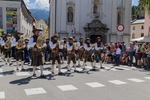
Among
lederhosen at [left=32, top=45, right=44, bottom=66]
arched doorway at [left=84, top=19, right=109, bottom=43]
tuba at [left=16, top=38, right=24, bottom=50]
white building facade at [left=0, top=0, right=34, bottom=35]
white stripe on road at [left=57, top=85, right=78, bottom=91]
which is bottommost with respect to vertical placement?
white stripe on road at [left=57, top=85, right=78, bottom=91]

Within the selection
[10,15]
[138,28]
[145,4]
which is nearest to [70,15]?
[145,4]

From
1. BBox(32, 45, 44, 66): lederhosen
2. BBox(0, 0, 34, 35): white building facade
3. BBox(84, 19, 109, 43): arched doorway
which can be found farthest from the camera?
BBox(0, 0, 34, 35): white building facade

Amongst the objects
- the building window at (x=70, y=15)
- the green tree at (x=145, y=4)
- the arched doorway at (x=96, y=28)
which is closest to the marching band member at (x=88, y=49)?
the green tree at (x=145, y=4)

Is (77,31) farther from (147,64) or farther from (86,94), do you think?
(86,94)

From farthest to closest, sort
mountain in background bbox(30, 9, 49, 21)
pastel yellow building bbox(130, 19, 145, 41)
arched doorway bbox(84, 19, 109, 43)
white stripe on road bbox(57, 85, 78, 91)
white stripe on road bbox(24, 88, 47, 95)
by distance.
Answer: mountain in background bbox(30, 9, 49, 21) < pastel yellow building bbox(130, 19, 145, 41) < arched doorway bbox(84, 19, 109, 43) < white stripe on road bbox(57, 85, 78, 91) < white stripe on road bbox(24, 88, 47, 95)

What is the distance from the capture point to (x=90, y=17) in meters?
31.7

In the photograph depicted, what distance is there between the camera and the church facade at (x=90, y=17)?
101 ft

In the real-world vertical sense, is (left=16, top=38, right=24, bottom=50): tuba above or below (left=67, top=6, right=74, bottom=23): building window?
below

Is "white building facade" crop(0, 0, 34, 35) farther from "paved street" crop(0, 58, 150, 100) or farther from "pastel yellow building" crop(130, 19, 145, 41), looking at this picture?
"paved street" crop(0, 58, 150, 100)

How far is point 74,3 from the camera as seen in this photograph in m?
30.9

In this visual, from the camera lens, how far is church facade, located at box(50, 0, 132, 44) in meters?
30.8

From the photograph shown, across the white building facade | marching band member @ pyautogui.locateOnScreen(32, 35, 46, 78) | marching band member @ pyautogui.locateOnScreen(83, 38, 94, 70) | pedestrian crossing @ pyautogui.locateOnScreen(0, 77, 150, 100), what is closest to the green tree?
marching band member @ pyautogui.locateOnScreen(83, 38, 94, 70)

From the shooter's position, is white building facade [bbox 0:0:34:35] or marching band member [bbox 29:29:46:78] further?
white building facade [bbox 0:0:34:35]

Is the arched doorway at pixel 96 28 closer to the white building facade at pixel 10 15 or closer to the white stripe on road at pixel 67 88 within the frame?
the white building facade at pixel 10 15
